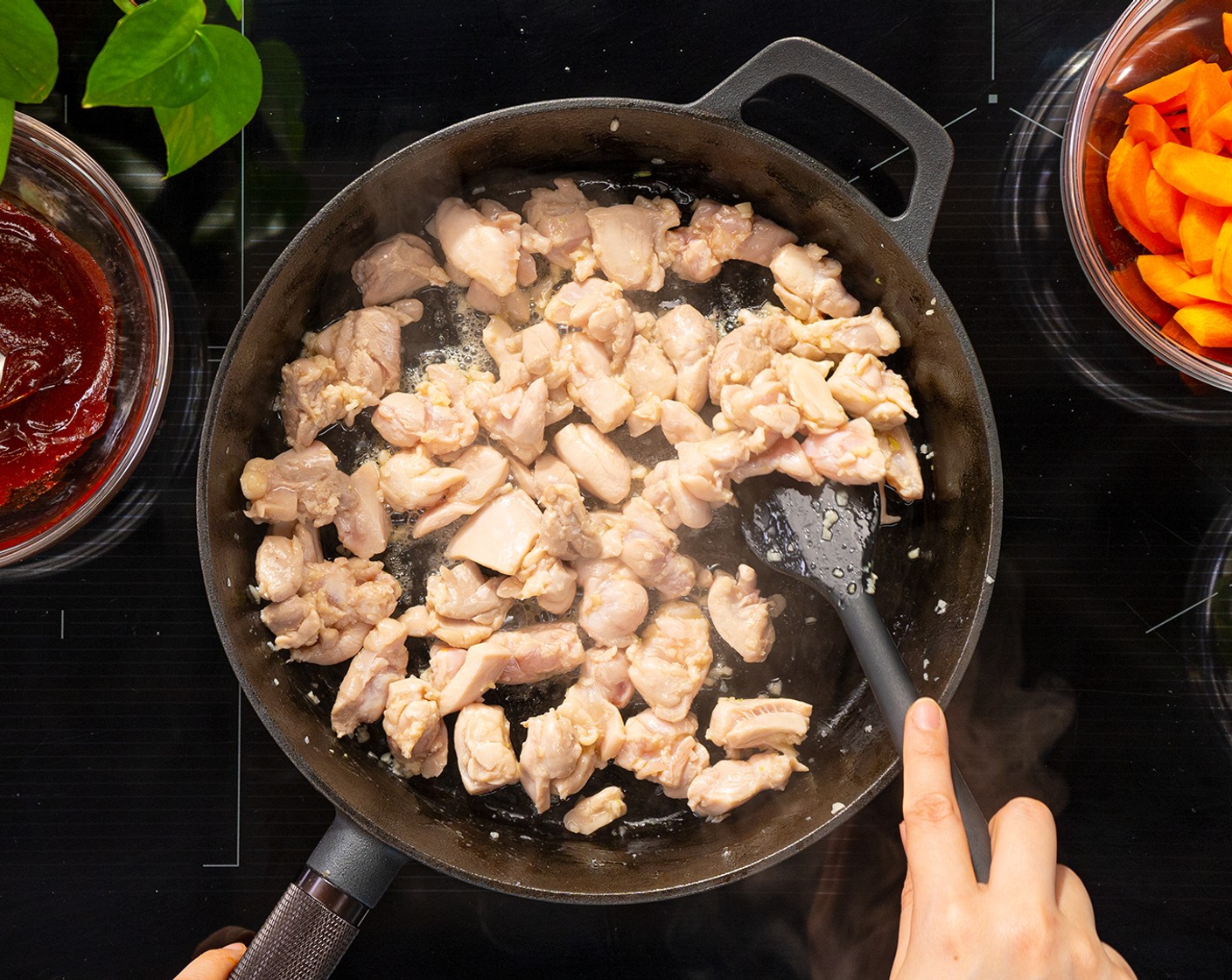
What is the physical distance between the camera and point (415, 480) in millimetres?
1587

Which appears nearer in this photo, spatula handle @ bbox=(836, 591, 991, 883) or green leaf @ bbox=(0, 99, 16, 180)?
green leaf @ bbox=(0, 99, 16, 180)

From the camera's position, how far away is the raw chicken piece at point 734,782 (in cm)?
158

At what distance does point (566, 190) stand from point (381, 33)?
1.45 feet

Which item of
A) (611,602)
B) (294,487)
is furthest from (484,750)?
(294,487)

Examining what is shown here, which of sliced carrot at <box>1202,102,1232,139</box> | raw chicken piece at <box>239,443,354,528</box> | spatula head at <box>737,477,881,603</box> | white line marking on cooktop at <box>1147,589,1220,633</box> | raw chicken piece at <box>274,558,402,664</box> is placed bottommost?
white line marking on cooktop at <box>1147,589,1220,633</box>

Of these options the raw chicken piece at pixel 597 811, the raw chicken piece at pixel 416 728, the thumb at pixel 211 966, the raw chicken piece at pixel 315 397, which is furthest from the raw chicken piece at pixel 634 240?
the thumb at pixel 211 966

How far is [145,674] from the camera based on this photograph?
1.67 metres

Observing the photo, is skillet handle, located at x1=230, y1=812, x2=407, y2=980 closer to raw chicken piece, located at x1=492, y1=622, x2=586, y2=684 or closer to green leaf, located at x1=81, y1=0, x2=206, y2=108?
raw chicken piece, located at x1=492, y1=622, x2=586, y2=684

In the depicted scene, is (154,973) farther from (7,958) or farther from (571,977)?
(571,977)

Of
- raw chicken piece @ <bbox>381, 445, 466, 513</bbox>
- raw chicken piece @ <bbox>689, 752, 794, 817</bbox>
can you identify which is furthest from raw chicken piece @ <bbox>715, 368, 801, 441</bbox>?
raw chicken piece @ <bbox>689, 752, 794, 817</bbox>

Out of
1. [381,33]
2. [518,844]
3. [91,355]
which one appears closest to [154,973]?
[518,844]

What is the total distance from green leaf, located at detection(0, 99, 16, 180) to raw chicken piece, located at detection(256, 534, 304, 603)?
672 millimetres

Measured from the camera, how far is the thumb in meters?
1.52

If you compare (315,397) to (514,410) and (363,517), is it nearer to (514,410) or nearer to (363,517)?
(363,517)
